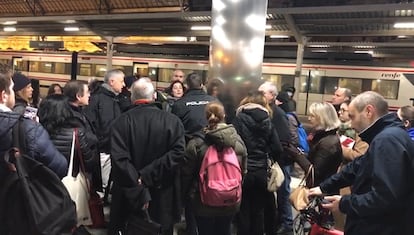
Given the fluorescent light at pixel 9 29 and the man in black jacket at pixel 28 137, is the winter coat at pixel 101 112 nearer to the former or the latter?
the man in black jacket at pixel 28 137

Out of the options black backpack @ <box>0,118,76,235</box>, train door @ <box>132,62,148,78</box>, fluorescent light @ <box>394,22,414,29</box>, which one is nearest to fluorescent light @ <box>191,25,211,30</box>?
train door @ <box>132,62,148,78</box>

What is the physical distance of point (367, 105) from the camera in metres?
2.34

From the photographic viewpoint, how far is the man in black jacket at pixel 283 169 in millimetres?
4117

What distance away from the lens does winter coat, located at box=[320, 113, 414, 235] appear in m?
2.03

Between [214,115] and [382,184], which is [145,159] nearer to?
[214,115]

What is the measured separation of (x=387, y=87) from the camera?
42.0 feet

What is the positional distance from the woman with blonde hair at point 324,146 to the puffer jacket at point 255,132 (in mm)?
370

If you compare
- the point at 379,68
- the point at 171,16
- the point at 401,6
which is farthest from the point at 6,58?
the point at 401,6

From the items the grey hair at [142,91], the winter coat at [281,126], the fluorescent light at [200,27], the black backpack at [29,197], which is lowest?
the black backpack at [29,197]

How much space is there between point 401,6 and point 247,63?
448cm

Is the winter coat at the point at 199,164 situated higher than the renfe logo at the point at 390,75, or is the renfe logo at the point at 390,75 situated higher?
the renfe logo at the point at 390,75

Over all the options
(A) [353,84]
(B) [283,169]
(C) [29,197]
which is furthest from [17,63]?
(C) [29,197]

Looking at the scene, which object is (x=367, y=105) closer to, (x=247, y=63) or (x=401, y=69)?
(x=247, y=63)

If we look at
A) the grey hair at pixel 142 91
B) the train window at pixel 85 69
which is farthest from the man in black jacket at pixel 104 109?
the train window at pixel 85 69
